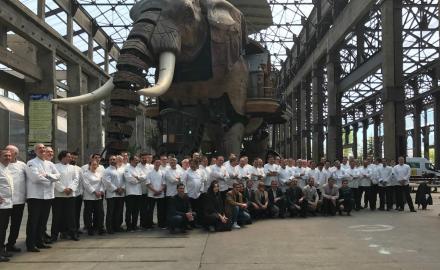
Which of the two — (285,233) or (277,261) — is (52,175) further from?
(285,233)

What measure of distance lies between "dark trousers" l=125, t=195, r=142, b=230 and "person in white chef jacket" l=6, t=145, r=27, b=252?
8.30ft

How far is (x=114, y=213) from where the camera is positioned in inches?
396

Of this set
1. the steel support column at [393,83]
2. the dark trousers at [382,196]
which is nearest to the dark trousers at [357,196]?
the dark trousers at [382,196]

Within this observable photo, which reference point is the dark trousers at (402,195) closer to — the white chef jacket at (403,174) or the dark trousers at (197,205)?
the white chef jacket at (403,174)

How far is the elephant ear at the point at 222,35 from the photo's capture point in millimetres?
12219

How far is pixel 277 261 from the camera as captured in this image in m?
7.05

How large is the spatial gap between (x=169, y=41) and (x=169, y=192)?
3182 millimetres

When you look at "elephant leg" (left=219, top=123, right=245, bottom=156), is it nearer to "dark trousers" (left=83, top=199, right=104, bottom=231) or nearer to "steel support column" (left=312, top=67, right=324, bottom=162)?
"dark trousers" (left=83, top=199, right=104, bottom=231)

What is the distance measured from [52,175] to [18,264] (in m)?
1.48

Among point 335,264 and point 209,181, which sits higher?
point 209,181

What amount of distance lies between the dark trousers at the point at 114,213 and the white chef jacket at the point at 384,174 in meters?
7.77

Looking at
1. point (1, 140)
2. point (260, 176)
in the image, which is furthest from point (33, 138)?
point (260, 176)

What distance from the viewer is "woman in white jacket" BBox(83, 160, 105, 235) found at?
31.1 feet

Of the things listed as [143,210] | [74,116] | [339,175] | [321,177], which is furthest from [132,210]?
[74,116]
